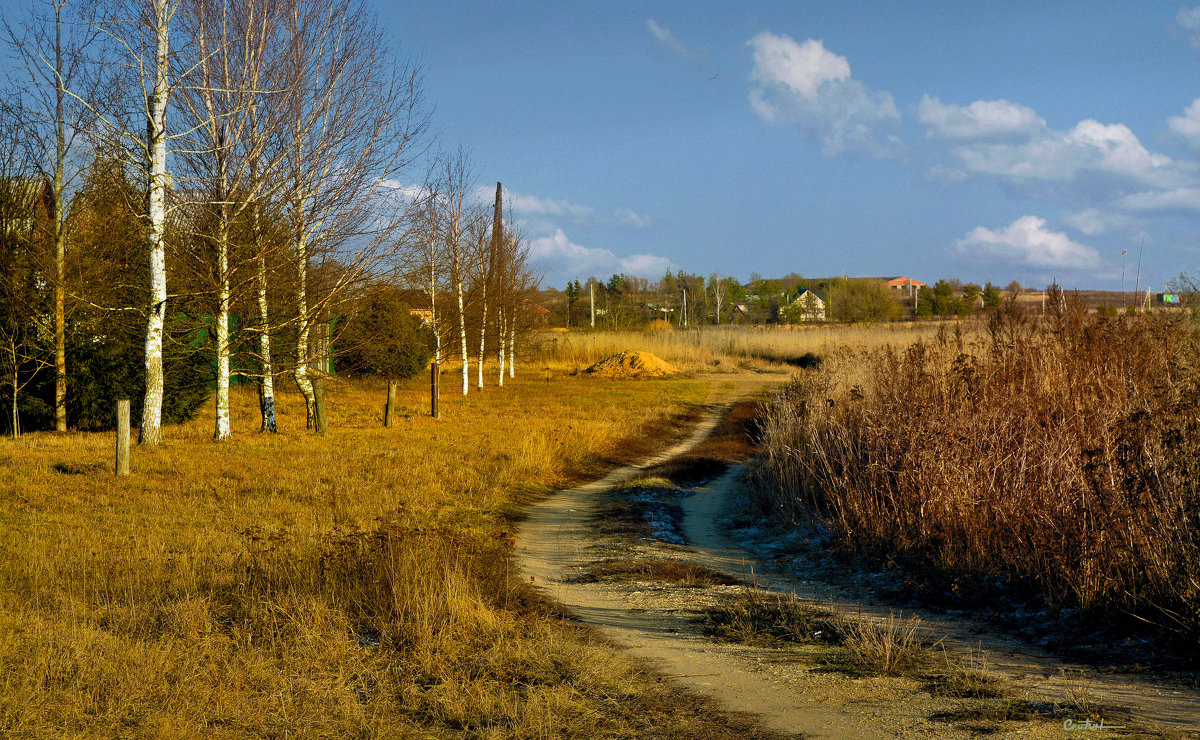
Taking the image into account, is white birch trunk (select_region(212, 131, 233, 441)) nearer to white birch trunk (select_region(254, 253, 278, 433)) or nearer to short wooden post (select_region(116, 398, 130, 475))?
white birch trunk (select_region(254, 253, 278, 433))

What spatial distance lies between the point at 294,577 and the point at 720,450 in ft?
37.1

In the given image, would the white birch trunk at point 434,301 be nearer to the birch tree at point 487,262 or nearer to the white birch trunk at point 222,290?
the birch tree at point 487,262

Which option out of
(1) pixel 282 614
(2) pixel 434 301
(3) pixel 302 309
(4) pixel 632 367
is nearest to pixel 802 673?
(1) pixel 282 614

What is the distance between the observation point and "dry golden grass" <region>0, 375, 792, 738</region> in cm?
428

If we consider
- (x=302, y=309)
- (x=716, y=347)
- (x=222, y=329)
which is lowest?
(x=716, y=347)

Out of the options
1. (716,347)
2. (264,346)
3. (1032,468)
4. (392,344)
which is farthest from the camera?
(716,347)

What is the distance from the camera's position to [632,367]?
3628cm

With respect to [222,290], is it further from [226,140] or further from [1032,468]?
[1032,468]

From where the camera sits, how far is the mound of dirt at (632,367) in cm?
3580

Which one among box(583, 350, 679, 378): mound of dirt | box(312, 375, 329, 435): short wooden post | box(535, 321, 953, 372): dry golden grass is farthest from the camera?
box(535, 321, 953, 372): dry golden grass

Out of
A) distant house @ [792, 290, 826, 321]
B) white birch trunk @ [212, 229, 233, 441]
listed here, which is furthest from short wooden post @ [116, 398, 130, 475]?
distant house @ [792, 290, 826, 321]

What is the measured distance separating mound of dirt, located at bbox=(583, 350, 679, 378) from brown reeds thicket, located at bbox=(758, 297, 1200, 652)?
23.5 meters

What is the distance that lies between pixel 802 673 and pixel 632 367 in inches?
1233

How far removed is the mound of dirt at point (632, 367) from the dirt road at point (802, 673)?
2713 cm
